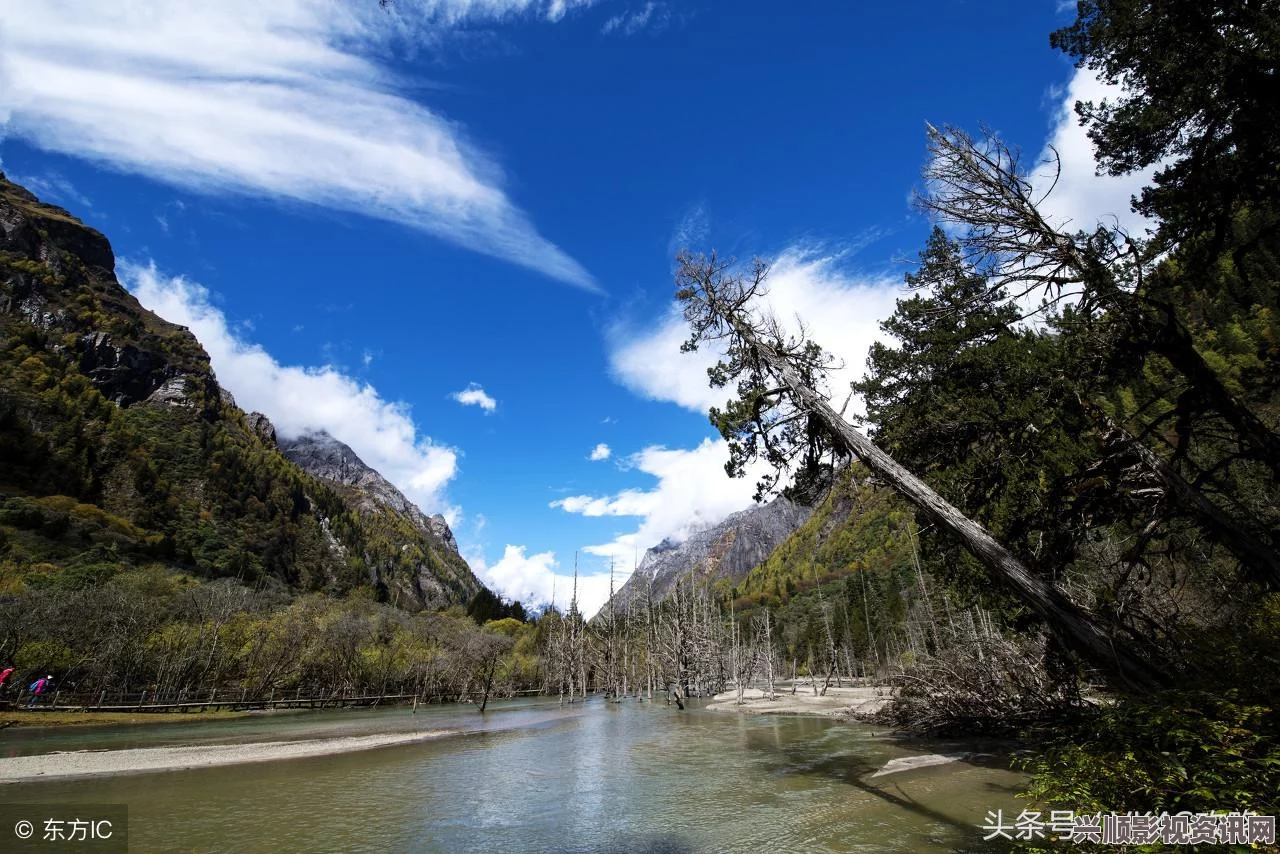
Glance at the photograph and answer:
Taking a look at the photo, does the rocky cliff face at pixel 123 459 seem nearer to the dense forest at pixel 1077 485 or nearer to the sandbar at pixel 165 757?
the dense forest at pixel 1077 485

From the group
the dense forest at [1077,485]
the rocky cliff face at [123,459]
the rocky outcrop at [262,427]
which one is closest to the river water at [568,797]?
the dense forest at [1077,485]

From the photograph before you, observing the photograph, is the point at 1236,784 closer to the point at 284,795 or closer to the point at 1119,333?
the point at 1119,333

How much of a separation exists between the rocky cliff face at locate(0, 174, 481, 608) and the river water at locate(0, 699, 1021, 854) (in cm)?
4127

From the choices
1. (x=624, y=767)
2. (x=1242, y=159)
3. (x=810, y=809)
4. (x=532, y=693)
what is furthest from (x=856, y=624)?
(x=1242, y=159)

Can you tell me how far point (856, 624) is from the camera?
280 feet

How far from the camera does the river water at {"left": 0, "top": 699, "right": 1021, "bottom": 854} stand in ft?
31.8

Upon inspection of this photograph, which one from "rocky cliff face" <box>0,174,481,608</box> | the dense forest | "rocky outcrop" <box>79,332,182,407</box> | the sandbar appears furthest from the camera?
"rocky outcrop" <box>79,332,182,407</box>

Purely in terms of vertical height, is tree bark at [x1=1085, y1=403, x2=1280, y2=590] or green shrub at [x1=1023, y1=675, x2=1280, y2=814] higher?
tree bark at [x1=1085, y1=403, x2=1280, y2=590]

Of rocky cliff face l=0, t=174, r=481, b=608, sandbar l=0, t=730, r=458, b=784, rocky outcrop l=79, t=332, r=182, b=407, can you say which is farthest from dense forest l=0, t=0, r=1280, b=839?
rocky outcrop l=79, t=332, r=182, b=407

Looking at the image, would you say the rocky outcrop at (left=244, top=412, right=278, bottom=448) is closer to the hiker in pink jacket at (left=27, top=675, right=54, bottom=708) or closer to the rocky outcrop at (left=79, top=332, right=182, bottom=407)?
the rocky outcrop at (left=79, top=332, right=182, bottom=407)

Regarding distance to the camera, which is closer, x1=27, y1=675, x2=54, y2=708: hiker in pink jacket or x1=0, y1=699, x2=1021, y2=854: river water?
x1=0, y1=699, x2=1021, y2=854: river water

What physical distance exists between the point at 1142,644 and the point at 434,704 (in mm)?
61956

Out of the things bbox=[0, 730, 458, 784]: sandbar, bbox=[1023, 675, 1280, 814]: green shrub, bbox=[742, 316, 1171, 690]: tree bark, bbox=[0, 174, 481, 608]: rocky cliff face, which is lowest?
bbox=[0, 730, 458, 784]: sandbar

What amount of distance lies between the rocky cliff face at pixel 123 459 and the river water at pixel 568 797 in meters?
41.3
